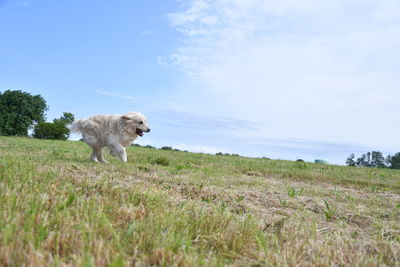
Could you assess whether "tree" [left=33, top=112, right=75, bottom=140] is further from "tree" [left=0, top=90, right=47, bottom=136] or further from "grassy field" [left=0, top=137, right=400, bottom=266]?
"grassy field" [left=0, top=137, right=400, bottom=266]

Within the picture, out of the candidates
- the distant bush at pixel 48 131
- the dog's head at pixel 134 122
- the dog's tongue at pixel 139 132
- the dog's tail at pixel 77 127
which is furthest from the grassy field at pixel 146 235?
the distant bush at pixel 48 131

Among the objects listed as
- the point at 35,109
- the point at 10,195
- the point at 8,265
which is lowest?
the point at 8,265

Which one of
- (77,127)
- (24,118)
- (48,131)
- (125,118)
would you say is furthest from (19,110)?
(125,118)

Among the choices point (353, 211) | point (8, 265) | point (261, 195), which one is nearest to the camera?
point (8, 265)

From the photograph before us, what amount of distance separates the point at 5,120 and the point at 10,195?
5730 centimetres

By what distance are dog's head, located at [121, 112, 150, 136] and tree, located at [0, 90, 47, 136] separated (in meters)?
50.9

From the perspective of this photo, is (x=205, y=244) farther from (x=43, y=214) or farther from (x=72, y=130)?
(x=72, y=130)

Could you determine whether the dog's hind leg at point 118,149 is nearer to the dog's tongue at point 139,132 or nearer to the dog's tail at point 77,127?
the dog's tongue at point 139,132

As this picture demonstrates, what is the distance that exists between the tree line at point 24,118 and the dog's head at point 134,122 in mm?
47474

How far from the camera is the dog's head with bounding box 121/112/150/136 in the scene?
30.9ft

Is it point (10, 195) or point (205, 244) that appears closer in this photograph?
point (205, 244)

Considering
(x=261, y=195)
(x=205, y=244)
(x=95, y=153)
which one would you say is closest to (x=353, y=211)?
(x=261, y=195)

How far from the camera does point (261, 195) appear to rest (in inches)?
226

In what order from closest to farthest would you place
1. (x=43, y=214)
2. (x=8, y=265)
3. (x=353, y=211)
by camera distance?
1. (x=8, y=265)
2. (x=43, y=214)
3. (x=353, y=211)
